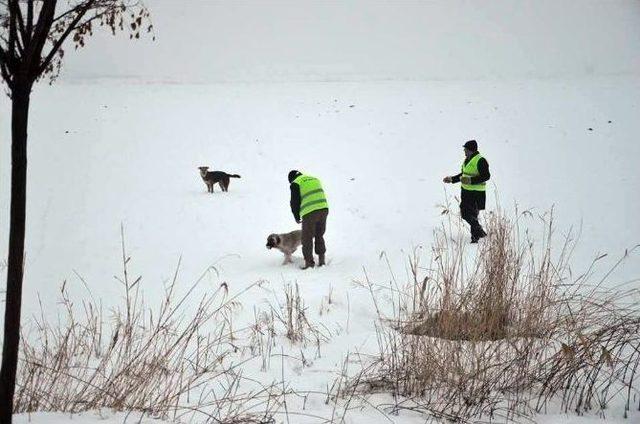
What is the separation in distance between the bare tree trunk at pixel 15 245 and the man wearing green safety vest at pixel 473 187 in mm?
8069

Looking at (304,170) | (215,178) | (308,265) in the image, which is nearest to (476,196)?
(308,265)

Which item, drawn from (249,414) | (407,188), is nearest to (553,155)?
(407,188)

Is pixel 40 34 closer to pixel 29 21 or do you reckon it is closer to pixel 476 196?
pixel 29 21

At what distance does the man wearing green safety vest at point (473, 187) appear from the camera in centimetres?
917

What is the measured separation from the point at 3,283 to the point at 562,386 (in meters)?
8.02

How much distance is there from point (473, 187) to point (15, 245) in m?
8.33

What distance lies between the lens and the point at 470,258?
342 inches

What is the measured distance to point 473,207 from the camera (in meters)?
9.42

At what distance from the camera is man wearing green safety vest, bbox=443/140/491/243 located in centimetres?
917

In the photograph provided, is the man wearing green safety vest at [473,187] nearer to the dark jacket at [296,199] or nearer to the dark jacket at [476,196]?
the dark jacket at [476,196]

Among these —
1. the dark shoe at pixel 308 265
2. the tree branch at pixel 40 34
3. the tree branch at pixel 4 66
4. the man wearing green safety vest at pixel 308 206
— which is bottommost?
the dark shoe at pixel 308 265

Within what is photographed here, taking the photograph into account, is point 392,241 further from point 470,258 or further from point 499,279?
point 499,279

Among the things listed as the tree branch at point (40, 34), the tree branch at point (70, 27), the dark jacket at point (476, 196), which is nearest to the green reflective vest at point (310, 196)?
the dark jacket at point (476, 196)

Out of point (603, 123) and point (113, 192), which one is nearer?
point (113, 192)
